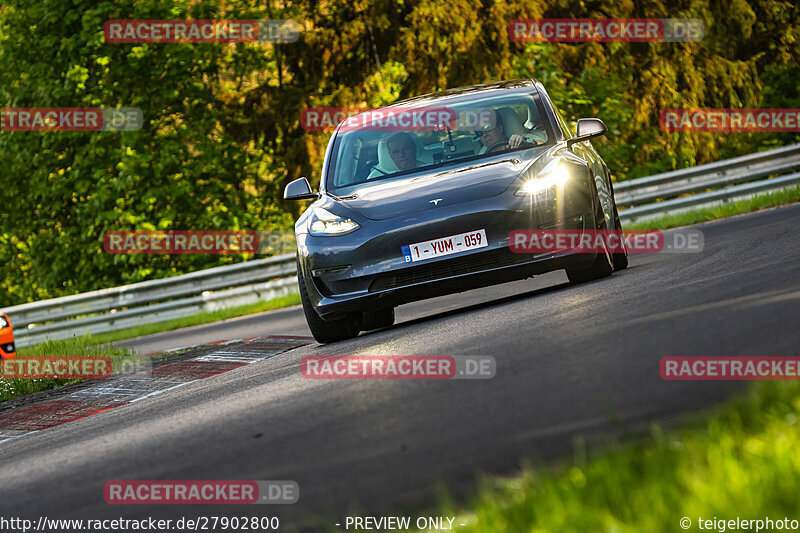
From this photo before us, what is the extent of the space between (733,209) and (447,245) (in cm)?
960

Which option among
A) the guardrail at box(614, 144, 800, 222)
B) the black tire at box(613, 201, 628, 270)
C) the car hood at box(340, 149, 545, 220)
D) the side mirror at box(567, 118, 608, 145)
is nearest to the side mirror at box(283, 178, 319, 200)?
the car hood at box(340, 149, 545, 220)

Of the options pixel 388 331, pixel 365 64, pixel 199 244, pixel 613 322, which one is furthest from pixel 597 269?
pixel 365 64

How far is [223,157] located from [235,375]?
739 inches

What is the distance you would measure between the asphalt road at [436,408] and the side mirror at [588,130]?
123 centimetres

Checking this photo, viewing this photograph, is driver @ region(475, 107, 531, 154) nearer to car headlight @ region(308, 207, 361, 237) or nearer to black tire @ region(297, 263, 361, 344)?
car headlight @ region(308, 207, 361, 237)

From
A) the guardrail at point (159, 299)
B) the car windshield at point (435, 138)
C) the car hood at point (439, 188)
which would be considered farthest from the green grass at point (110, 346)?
the car hood at point (439, 188)

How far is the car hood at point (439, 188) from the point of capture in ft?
27.7

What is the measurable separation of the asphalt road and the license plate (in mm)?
567

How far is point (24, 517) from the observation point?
506 cm

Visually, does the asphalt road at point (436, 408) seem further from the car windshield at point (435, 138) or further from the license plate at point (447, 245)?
the car windshield at point (435, 138)

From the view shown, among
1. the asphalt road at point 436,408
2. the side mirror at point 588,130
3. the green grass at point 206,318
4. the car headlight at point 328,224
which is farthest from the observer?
the green grass at point 206,318

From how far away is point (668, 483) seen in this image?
324 cm

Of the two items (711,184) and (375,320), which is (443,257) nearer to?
(375,320)

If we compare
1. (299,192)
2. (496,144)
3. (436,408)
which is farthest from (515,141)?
(436,408)
